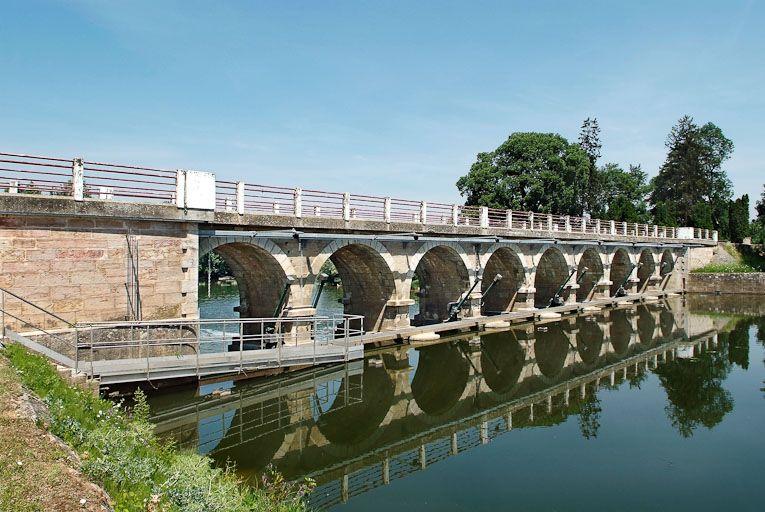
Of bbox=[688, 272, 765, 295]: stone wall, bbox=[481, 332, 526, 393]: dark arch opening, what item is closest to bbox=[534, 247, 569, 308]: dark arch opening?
bbox=[481, 332, 526, 393]: dark arch opening

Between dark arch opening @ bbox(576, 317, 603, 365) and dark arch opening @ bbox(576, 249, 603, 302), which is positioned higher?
dark arch opening @ bbox(576, 249, 603, 302)

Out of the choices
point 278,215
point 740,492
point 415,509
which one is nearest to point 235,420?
point 415,509

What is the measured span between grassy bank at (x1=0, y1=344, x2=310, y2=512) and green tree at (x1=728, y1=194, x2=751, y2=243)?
2273 inches

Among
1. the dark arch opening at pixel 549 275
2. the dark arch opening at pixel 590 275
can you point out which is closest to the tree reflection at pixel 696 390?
the dark arch opening at pixel 549 275

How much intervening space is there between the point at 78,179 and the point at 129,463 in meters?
8.30

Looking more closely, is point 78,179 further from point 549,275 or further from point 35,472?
point 549,275

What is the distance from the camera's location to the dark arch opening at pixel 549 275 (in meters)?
31.1

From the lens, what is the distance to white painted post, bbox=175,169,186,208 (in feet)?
46.3

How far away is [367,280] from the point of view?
861 inches

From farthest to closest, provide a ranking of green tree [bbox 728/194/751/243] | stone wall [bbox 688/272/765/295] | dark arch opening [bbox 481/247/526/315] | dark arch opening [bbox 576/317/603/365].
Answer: green tree [bbox 728/194/751/243] → stone wall [bbox 688/272/765/295] → dark arch opening [bbox 481/247/526/315] → dark arch opening [bbox 576/317/603/365]

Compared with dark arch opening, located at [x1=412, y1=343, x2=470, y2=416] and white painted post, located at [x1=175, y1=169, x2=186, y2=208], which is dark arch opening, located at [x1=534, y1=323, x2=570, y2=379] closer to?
dark arch opening, located at [x1=412, y1=343, x2=470, y2=416]

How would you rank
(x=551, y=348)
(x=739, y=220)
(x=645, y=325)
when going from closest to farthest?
(x=551, y=348) < (x=645, y=325) < (x=739, y=220)

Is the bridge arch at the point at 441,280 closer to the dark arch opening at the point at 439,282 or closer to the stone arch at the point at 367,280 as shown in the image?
the dark arch opening at the point at 439,282

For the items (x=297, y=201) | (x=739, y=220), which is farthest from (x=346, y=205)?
(x=739, y=220)
